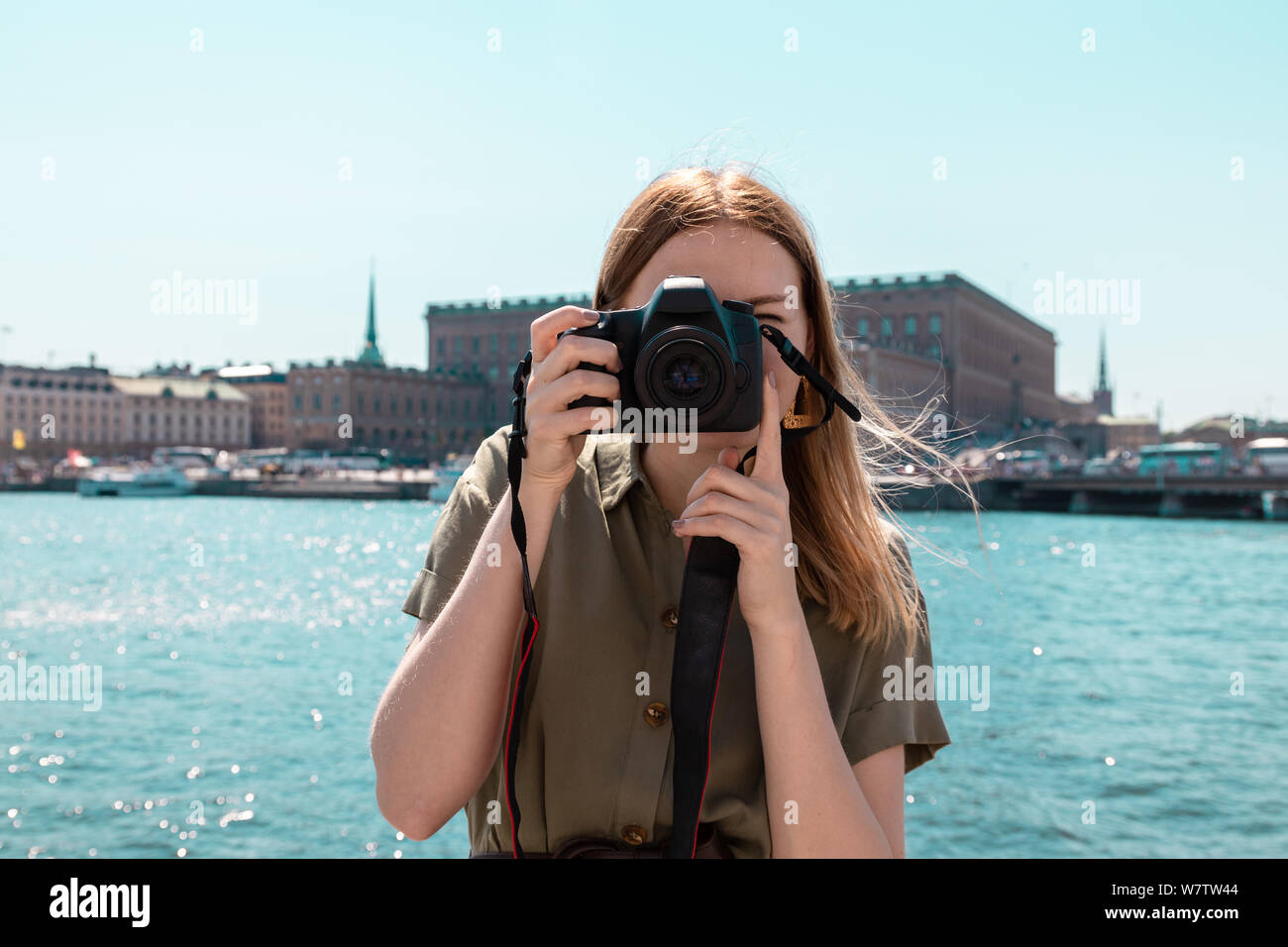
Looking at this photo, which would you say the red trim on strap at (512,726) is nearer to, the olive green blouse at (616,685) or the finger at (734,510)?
the olive green blouse at (616,685)

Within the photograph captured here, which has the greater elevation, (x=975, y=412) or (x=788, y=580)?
(x=975, y=412)

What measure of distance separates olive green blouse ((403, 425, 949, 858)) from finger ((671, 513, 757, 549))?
155mm

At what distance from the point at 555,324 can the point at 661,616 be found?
432mm

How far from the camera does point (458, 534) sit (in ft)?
5.07

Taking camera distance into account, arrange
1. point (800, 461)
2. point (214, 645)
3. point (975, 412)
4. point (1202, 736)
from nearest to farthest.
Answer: point (800, 461) < point (1202, 736) < point (214, 645) < point (975, 412)

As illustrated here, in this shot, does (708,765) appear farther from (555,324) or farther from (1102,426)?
(1102,426)

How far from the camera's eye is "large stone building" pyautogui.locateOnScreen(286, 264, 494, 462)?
8600cm

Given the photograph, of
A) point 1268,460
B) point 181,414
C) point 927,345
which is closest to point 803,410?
point 1268,460

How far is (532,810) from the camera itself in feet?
4.87

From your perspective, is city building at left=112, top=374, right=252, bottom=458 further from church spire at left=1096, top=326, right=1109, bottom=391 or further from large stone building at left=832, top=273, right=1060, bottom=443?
church spire at left=1096, top=326, right=1109, bottom=391
